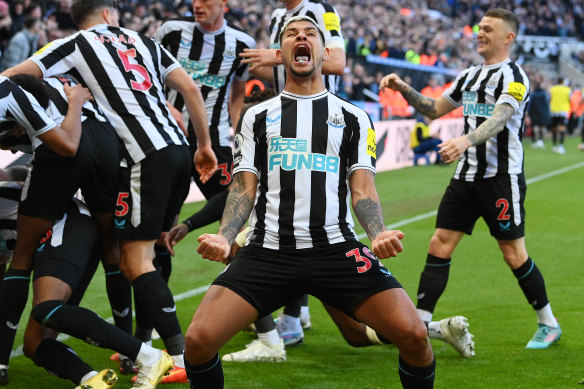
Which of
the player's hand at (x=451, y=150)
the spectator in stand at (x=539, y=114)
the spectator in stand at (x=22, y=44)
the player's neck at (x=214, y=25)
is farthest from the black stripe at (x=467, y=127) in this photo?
the spectator in stand at (x=539, y=114)

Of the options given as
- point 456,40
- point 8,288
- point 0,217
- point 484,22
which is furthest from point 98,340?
point 456,40

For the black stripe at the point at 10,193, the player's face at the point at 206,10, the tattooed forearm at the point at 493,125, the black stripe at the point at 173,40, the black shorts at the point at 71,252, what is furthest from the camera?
the black stripe at the point at 173,40

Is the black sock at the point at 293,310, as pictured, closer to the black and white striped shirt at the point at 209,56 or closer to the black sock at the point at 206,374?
the black and white striped shirt at the point at 209,56

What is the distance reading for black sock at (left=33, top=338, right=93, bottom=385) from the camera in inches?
166

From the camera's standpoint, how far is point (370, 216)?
3.81 meters

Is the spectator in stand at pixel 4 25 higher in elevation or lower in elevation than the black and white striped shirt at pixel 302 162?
lower

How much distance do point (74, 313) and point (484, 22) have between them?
11.0 ft

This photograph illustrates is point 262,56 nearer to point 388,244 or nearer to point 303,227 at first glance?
point 303,227

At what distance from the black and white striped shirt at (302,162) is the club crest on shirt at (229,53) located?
222 centimetres

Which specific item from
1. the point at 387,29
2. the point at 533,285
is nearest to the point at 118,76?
the point at 533,285

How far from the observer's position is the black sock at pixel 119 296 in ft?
16.1

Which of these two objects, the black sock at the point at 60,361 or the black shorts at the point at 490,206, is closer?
the black sock at the point at 60,361

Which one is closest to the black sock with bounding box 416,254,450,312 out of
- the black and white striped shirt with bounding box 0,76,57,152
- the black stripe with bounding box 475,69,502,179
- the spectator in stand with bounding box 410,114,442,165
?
the black stripe with bounding box 475,69,502,179

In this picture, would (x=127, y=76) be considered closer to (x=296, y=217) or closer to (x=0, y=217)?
(x=0, y=217)
